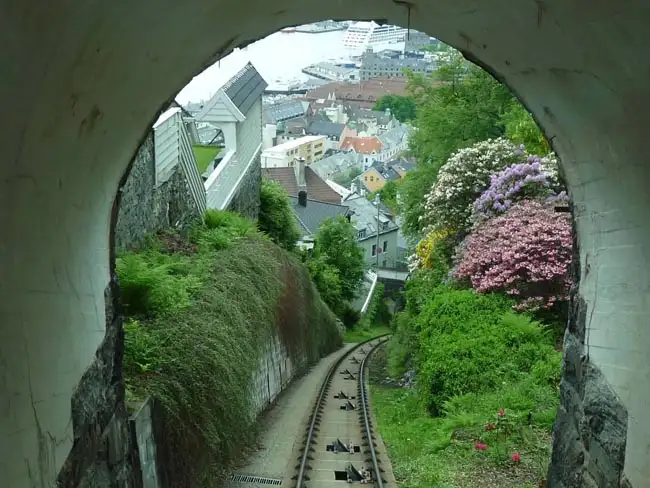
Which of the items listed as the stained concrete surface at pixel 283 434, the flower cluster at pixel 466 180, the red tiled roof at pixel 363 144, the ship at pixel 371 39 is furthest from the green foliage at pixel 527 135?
the ship at pixel 371 39

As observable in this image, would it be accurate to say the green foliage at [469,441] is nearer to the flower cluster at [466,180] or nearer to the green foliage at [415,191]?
the flower cluster at [466,180]

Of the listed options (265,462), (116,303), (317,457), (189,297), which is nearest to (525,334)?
(317,457)

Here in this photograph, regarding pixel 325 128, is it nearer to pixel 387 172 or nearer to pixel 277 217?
pixel 387 172

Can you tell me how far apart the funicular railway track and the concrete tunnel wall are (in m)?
4.61

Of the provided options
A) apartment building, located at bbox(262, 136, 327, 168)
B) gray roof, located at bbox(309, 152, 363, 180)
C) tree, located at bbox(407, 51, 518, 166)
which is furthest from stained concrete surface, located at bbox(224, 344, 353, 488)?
gray roof, located at bbox(309, 152, 363, 180)

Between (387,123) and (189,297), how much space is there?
76.2 m

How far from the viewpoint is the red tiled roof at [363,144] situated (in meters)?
74.8

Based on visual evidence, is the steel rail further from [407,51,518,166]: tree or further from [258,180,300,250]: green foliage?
[407,51,518,166]: tree

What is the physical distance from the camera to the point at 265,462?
8.59m

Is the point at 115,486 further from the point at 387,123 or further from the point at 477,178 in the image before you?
the point at 387,123

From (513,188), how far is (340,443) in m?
6.33

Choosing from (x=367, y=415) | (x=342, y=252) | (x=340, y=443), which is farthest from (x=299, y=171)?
(x=340, y=443)

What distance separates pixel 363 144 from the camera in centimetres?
7569

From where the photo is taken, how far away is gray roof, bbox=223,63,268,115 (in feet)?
56.5
